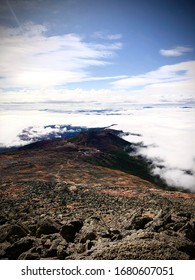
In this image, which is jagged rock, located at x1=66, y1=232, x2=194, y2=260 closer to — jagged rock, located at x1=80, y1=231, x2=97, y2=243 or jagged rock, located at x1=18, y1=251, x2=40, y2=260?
jagged rock, located at x1=18, y1=251, x2=40, y2=260

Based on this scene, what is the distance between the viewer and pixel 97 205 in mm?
17422

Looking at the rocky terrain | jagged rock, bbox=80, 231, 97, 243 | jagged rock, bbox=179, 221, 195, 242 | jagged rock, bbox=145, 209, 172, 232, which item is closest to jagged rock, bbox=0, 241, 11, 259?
the rocky terrain

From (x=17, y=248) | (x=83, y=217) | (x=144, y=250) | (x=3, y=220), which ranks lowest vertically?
(x=83, y=217)

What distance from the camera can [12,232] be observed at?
8.94m

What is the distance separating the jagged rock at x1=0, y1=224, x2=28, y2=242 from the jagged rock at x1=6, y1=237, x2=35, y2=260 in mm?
752

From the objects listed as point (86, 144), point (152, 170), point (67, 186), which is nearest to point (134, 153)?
point (152, 170)

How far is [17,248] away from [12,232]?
3.58 ft

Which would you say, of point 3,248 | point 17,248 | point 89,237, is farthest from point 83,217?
point 3,248

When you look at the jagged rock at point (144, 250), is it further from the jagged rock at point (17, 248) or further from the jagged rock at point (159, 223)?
the jagged rock at point (17, 248)

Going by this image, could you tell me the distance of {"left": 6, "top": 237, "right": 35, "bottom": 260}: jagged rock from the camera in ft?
25.6

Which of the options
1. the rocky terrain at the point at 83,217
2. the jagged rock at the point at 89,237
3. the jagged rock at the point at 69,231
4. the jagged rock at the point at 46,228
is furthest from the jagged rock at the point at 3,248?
the jagged rock at the point at 89,237

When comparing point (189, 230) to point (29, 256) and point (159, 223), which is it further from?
point (29, 256)
